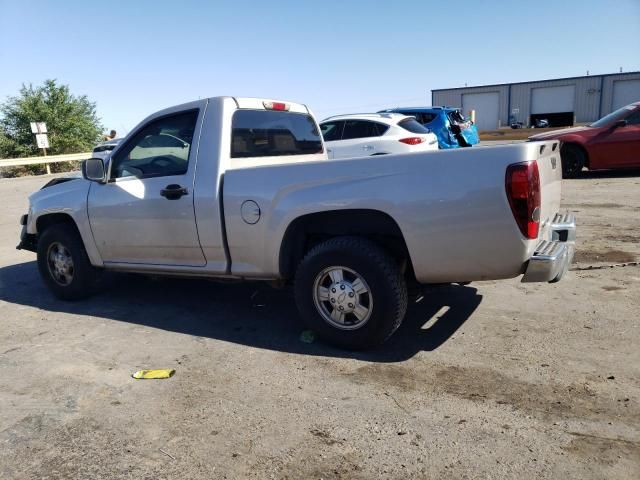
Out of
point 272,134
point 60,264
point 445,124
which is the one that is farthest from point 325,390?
point 445,124

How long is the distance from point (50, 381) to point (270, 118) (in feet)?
9.52

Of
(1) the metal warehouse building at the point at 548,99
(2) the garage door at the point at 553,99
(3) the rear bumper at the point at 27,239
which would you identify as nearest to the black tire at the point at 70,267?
(3) the rear bumper at the point at 27,239

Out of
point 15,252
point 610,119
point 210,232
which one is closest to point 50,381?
point 210,232

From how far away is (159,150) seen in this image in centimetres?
485

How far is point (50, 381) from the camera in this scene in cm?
371

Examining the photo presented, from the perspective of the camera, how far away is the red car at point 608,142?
1130 centimetres

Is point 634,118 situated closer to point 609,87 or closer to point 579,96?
point 609,87

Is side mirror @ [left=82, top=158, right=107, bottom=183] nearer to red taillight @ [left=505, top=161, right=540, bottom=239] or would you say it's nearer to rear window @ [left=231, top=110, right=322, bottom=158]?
rear window @ [left=231, top=110, right=322, bottom=158]

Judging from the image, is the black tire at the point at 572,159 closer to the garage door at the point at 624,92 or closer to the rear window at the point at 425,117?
the rear window at the point at 425,117

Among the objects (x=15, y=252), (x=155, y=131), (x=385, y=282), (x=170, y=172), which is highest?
(x=155, y=131)

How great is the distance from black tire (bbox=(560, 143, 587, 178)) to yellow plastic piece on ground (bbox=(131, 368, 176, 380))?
36.0ft

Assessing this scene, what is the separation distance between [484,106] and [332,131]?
37.1 m

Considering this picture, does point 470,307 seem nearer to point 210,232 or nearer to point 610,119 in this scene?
Answer: point 210,232

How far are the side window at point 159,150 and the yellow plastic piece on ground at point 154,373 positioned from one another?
167 cm
